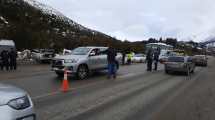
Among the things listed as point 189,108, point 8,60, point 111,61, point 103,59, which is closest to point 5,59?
point 8,60

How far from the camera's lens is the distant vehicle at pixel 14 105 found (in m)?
4.75

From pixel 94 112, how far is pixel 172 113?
2.01 metres

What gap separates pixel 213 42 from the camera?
601 ft

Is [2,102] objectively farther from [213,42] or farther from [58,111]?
[213,42]

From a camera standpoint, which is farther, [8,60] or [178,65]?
[8,60]

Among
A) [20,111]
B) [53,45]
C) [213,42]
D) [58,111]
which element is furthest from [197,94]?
[213,42]

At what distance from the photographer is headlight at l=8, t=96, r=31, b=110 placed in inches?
194

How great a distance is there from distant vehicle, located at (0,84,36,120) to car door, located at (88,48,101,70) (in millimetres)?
14025

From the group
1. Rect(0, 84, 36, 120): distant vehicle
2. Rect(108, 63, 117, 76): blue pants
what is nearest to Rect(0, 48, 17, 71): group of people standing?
Rect(108, 63, 117, 76): blue pants

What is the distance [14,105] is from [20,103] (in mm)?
149

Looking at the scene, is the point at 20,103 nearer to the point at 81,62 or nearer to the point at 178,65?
the point at 81,62

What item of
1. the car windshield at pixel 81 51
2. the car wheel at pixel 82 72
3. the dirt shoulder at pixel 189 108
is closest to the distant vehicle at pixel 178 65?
the car windshield at pixel 81 51

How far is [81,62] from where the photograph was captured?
1862cm

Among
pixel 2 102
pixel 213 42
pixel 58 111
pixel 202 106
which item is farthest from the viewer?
pixel 213 42
